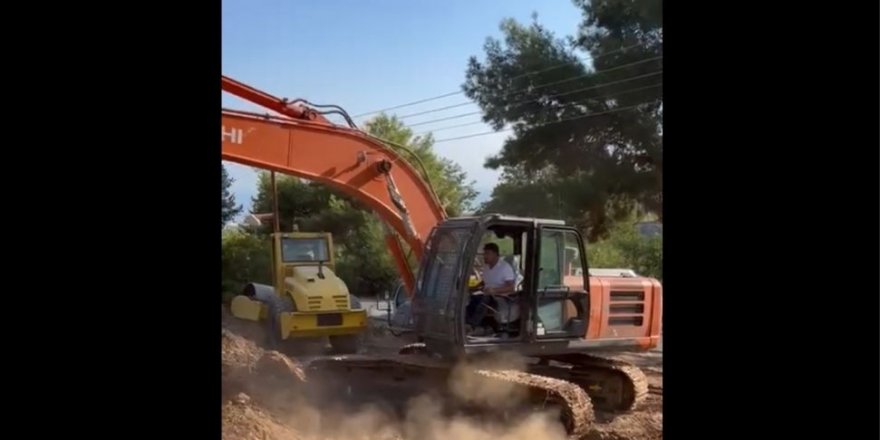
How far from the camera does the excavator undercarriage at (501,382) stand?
3572 mm

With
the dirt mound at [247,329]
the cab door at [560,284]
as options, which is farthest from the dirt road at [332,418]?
the dirt mound at [247,329]

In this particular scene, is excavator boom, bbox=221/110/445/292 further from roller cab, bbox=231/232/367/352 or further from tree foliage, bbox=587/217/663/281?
tree foliage, bbox=587/217/663/281

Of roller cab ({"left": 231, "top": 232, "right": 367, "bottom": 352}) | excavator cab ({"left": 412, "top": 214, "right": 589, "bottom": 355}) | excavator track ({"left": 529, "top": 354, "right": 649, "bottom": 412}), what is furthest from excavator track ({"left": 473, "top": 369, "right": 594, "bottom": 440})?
roller cab ({"left": 231, "top": 232, "right": 367, "bottom": 352})

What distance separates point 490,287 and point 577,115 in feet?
17.5

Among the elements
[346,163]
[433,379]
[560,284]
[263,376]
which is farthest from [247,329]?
[560,284]

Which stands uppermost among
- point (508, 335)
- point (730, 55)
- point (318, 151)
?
point (318, 151)

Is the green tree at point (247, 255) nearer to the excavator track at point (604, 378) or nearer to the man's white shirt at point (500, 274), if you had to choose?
the excavator track at point (604, 378)

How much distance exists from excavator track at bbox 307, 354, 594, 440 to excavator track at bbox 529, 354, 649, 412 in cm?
30

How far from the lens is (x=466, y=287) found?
362 centimetres
